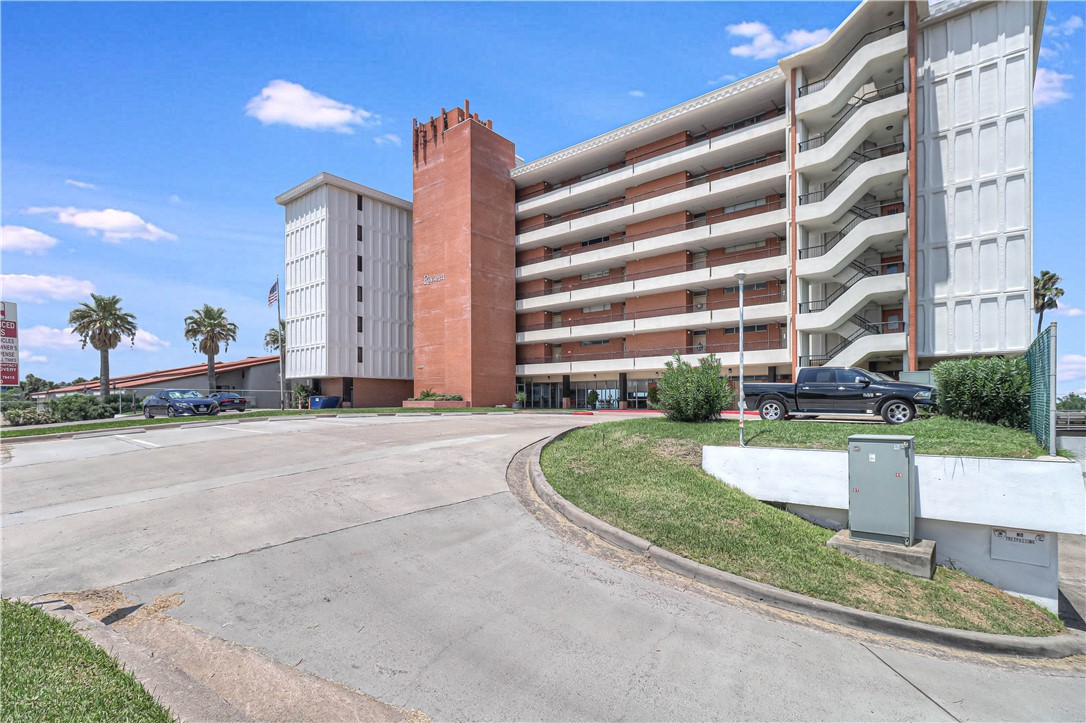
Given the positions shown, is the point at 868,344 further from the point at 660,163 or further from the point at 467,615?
the point at 467,615

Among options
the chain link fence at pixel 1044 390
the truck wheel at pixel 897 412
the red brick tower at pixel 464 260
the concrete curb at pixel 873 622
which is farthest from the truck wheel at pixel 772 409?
the red brick tower at pixel 464 260

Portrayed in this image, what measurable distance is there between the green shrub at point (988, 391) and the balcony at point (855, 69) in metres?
21.5

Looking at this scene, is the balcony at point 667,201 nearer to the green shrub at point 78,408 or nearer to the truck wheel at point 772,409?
the truck wheel at point 772,409

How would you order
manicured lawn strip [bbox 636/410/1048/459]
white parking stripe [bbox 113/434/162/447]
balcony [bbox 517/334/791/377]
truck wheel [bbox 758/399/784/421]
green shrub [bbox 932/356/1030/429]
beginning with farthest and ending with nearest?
balcony [bbox 517/334/791/377] < white parking stripe [bbox 113/434/162/447] < truck wheel [bbox 758/399/784/421] < green shrub [bbox 932/356/1030/429] < manicured lawn strip [bbox 636/410/1048/459]

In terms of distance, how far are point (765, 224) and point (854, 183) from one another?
5.38 m

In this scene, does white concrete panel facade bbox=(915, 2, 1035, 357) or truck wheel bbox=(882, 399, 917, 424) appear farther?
white concrete panel facade bbox=(915, 2, 1035, 357)

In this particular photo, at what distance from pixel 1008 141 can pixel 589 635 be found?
3269 centimetres

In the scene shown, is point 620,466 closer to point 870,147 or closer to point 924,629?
point 924,629

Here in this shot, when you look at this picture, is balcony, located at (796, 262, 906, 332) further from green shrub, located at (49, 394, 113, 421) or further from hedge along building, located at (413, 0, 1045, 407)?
green shrub, located at (49, 394, 113, 421)

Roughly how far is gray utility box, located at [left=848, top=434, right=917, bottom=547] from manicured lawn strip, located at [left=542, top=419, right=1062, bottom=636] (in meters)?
0.67

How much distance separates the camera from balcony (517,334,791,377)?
31.3m


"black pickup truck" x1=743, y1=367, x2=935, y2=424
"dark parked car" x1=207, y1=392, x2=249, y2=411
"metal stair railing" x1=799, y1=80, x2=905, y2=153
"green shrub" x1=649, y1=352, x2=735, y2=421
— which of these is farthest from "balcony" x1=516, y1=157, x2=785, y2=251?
"dark parked car" x1=207, y1=392, x2=249, y2=411

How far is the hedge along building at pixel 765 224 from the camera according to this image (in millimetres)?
25609

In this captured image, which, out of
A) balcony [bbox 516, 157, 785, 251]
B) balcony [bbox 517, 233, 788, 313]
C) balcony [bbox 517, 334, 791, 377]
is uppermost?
balcony [bbox 516, 157, 785, 251]
